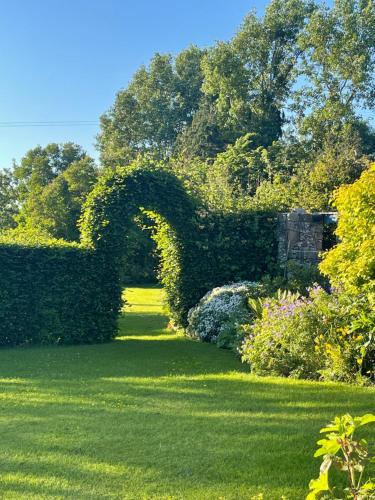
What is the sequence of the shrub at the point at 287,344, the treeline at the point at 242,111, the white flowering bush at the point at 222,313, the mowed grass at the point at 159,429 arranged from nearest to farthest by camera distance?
the mowed grass at the point at 159,429 < the shrub at the point at 287,344 < the white flowering bush at the point at 222,313 < the treeline at the point at 242,111

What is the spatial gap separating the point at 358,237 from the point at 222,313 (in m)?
5.12

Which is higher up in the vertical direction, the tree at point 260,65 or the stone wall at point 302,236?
the tree at point 260,65

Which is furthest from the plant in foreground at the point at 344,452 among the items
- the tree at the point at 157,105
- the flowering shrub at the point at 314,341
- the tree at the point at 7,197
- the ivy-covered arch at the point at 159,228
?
the tree at the point at 157,105

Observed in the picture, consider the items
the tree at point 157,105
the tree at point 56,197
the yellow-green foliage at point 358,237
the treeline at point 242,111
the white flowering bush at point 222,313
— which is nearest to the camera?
the yellow-green foliage at point 358,237

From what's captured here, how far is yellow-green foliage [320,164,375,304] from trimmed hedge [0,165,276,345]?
572 centimetres

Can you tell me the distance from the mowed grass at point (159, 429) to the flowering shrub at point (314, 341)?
38 centimetres

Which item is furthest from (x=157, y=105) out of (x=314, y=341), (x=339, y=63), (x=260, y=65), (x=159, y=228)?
(x=314, y=341)

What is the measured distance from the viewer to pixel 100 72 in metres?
26.1

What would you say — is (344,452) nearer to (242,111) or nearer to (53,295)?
(53,295)

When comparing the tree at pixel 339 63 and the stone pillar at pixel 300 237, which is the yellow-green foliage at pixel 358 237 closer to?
the stone pillar at pixel 300 237

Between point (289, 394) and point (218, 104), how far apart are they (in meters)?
33.2

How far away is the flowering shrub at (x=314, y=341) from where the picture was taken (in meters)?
6.51

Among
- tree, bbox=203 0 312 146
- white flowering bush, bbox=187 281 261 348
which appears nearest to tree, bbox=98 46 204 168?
tree, bbox=203 0 312 146

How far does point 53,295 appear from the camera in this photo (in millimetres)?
10422
